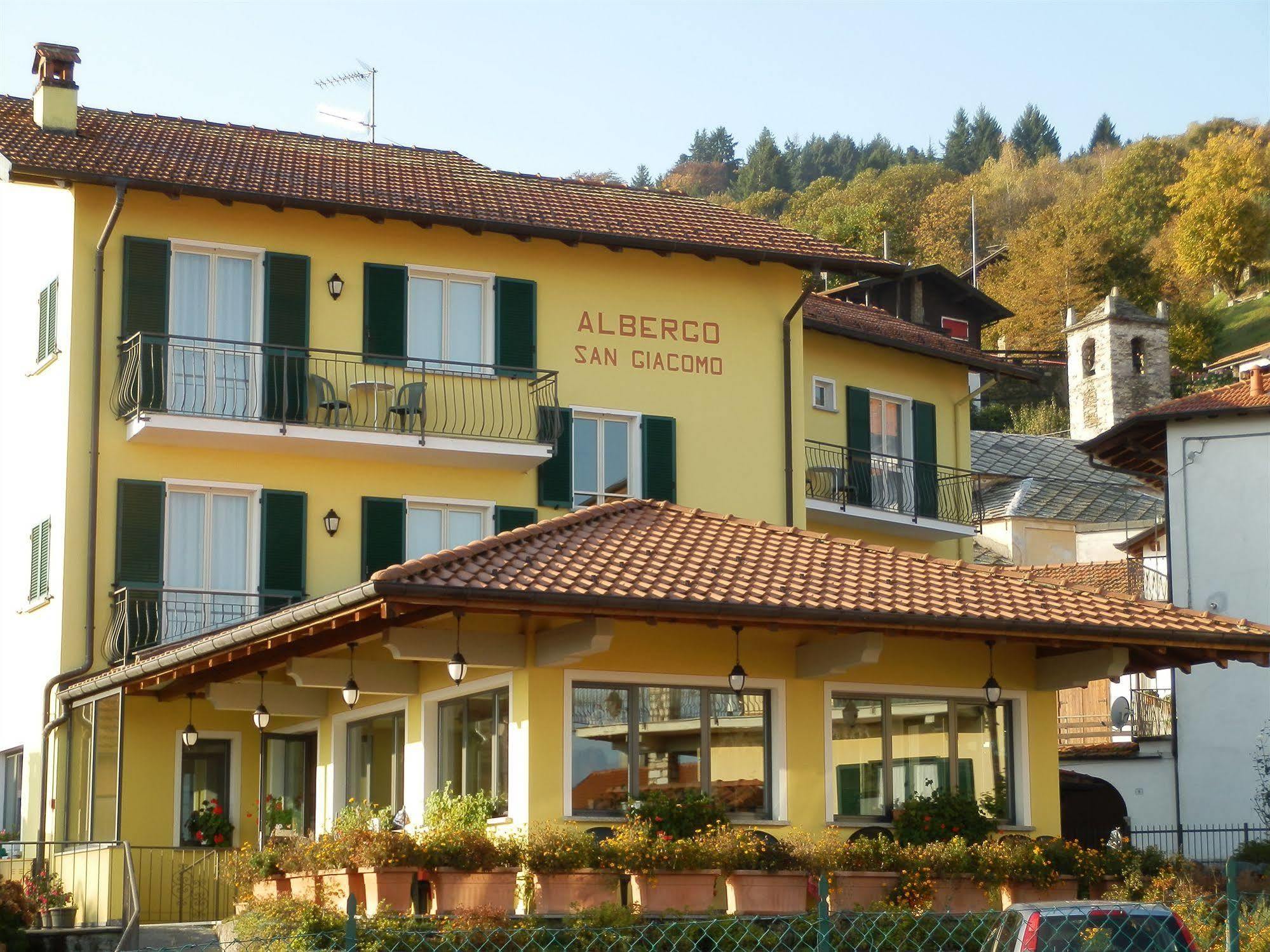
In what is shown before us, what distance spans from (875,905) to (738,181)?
4105 inches

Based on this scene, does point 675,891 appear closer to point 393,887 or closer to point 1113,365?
point 393,887

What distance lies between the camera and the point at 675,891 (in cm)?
1408

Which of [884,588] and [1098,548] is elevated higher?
[1098,548]

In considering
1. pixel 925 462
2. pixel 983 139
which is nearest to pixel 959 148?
pixel 983 139

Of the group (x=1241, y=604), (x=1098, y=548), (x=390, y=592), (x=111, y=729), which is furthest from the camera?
(x=1098, y=548)

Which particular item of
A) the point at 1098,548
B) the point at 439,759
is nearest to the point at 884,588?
the point at 439,759

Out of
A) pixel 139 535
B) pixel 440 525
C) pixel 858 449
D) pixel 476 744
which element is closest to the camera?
pixel 476 744

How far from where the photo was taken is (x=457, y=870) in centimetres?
1380

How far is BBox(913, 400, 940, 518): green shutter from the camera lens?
30.4 metres

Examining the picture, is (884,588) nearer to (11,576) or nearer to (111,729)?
(111,729)

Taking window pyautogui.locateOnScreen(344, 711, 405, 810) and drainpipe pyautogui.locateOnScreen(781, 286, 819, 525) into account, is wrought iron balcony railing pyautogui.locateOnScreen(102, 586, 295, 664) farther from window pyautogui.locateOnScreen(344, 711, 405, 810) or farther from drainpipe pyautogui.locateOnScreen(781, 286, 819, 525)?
drainpipe pyautogui.locateOnScreen(781, 286, 819, 525)

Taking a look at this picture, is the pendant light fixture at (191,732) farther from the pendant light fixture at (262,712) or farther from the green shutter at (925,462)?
the green shutter at (925,462)

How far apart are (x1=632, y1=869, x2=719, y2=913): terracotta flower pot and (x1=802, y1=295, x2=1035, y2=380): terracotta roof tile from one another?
15.5m

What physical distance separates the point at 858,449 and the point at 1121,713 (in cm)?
652
